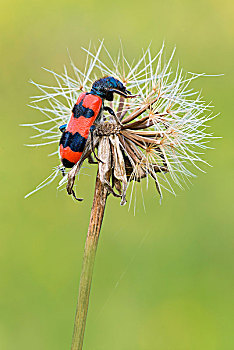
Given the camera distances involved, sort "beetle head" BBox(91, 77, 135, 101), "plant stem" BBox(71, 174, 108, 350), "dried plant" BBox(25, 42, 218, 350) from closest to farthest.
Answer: "plant stem" BBox(71, 174, 108, 350) < "dried plant" BBox(25, 42, 218, 350) < "beetle head" BBox(91, 77, 135, 101)

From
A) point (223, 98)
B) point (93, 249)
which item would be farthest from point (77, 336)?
point (223, 98)

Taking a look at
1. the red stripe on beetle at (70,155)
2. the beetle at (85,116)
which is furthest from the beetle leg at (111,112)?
the red stripe on beetle at (70,155)

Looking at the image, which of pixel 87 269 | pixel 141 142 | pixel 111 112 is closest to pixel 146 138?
pixel 141 142

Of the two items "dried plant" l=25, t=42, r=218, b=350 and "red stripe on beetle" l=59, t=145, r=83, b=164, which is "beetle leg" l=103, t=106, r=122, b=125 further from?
"red stripe on beetle" l=59, t=145, r=83, b=164

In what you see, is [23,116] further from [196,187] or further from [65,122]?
[65,122]

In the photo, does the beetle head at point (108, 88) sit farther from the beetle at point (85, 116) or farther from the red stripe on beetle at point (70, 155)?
the red stripe on beetle at point (70, 155)

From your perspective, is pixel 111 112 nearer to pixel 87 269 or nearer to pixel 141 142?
pixel 141 142

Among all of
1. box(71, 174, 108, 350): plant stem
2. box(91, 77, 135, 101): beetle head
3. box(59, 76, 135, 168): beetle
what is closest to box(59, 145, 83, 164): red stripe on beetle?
box(59, 76, 135, 168): beetle
